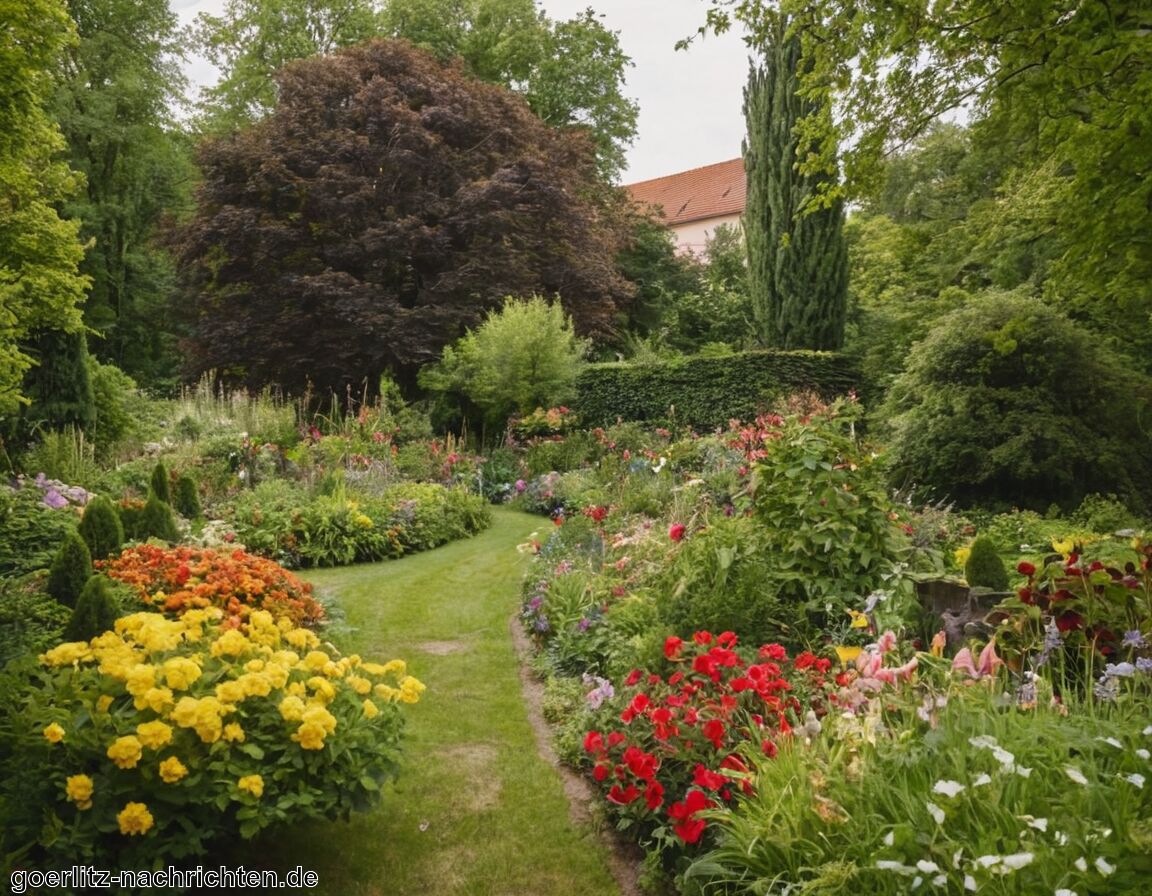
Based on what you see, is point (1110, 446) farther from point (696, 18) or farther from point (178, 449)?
point (178, 449)

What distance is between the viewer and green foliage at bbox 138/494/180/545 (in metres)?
6.64

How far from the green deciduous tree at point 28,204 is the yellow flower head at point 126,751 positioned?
695 cm

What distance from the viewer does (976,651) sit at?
3633mm

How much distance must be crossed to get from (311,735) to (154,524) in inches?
185

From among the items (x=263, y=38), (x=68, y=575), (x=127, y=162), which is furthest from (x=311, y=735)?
(x=263, y=38)

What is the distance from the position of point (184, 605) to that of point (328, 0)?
2390cm

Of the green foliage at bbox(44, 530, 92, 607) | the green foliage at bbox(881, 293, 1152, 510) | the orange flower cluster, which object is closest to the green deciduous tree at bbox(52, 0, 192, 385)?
the orange flower cluster

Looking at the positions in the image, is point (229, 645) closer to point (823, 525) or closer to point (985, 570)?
point (823, 525)

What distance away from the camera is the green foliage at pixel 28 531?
19.3ft

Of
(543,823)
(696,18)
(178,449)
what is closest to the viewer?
(543,823)

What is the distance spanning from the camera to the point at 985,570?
4.70 m

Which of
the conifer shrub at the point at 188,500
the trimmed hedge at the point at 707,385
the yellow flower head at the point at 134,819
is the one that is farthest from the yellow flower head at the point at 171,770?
the trimmed hedge at the point at 707,385

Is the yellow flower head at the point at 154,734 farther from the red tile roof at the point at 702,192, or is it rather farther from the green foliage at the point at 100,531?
the red tile roof at the point at 702,192

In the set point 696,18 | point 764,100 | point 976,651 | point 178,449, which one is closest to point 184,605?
point 976,651
